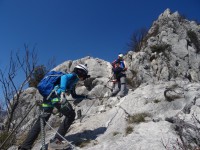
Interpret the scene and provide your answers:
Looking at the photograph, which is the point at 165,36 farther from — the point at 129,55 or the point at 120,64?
the point at 120,64

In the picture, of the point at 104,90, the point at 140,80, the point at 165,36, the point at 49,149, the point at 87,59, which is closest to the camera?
the point at 49,149

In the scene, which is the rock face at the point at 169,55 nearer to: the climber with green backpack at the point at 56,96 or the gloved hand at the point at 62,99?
the climber with green backpack at the point at 56,96

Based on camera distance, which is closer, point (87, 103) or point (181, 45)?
point (87, 103)

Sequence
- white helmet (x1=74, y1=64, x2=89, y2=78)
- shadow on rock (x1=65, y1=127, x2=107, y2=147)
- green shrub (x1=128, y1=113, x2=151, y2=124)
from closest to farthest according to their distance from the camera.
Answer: white helmet (x1=74, y1=64, x2=89, y2=78)
shadow on rock (x1=65, y1=127, x2=107, y2=147)
green shrub (x1=128, y1=113, x2=151, y2=124)

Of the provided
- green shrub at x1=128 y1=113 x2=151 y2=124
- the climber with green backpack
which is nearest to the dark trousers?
the climber with green backpack

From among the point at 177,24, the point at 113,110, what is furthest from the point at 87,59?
the point at 113,110

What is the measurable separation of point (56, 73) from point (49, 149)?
214 cm

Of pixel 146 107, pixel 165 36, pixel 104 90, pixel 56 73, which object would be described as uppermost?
pixel 165 36

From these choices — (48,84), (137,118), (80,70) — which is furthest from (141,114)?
(48,84)

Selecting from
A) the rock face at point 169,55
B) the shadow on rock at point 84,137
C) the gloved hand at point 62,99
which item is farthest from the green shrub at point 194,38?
the gloved hand at point 62,99

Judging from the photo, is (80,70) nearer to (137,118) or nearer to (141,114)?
(137,118)

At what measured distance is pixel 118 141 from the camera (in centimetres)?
707

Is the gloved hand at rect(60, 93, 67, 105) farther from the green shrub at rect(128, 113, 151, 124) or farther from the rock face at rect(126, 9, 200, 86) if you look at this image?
the rock face at rect(126, 9, 200, 86)

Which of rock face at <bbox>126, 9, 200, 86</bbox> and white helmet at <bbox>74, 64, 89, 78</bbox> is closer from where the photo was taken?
white helmet at <bbox>74, 64, 89, 78</bbox>
